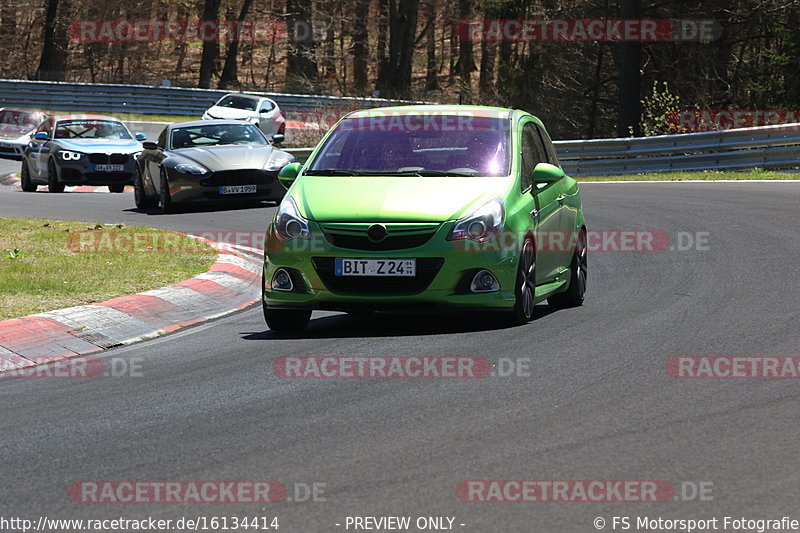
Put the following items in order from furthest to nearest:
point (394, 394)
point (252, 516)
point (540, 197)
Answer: point (540, 197) < point (394, 394) < point (252, 516)

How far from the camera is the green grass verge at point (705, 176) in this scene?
23.9 metres

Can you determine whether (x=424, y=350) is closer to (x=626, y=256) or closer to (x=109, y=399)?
(x=109, y=399)

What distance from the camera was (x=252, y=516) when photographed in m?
4.85

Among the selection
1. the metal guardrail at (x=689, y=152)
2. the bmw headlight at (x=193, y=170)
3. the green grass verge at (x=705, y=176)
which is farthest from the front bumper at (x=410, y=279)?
the metal guardrail at (x=689, y=152)

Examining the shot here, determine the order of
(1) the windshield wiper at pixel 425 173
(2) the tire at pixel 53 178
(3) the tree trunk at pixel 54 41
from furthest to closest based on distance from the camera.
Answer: (3) the tree trunk at pixel 54 41
(2) the tire at pixel 53 178
(1) the windshield wiper at pixel 425 173

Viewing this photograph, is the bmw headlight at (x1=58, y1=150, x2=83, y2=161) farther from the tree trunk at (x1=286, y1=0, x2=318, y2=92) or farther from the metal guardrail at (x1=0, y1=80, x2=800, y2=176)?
the tree trunk at (x1=286, y1=0, x2=318, y2=92)

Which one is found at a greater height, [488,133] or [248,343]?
[488,133]

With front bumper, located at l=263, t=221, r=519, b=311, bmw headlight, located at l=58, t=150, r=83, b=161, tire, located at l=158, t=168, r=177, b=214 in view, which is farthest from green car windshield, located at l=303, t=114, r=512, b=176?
bmw headlight, located at l=58, t=150, r=83, b=161

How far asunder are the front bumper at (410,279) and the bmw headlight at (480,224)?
4 centimetres

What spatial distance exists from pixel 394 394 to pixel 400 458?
144 cm

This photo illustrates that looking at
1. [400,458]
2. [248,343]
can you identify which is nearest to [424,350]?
[248,343]

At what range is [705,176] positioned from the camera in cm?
2477

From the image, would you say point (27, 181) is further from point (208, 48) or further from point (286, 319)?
point (208, 48)

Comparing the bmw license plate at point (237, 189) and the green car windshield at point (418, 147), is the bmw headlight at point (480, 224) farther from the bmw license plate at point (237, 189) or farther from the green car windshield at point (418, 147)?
the bmw license plate at point (237, 189)
